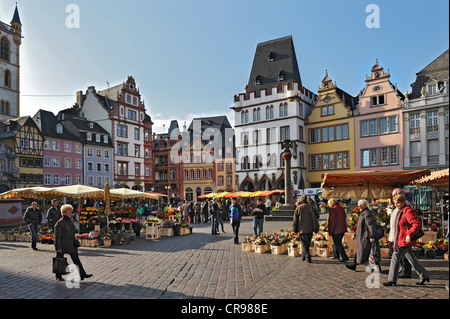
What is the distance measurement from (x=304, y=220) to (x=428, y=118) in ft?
110

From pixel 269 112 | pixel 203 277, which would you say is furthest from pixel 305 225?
pixel 269 112

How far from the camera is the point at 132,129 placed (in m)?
59.4

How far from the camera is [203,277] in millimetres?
8336

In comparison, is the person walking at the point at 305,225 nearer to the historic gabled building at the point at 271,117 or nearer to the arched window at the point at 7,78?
the historic gabled building at the point at 271,117

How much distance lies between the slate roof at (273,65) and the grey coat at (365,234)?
41.2 meters

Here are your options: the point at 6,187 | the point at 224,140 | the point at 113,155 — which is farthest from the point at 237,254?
the point at 224,140

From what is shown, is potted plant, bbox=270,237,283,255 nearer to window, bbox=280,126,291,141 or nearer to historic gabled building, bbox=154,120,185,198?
window, bbox=280,126,291,141

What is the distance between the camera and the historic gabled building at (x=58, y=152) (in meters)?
48.6

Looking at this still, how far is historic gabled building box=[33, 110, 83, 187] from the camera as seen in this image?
48625 millimetres

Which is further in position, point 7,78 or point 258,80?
point 7,78

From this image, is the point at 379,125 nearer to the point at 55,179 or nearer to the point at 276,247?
the point at 276,247

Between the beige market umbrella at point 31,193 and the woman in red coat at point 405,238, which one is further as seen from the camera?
the beige market umbrella at point 31,193

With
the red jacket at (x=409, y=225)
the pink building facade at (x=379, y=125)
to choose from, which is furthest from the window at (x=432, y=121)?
the red jacket at (x=409, y=225)

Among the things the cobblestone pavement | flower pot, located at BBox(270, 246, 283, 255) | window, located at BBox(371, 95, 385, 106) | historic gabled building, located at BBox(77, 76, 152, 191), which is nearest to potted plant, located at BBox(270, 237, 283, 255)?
flower pot, located at BBox(270, 246, 283, 255)
